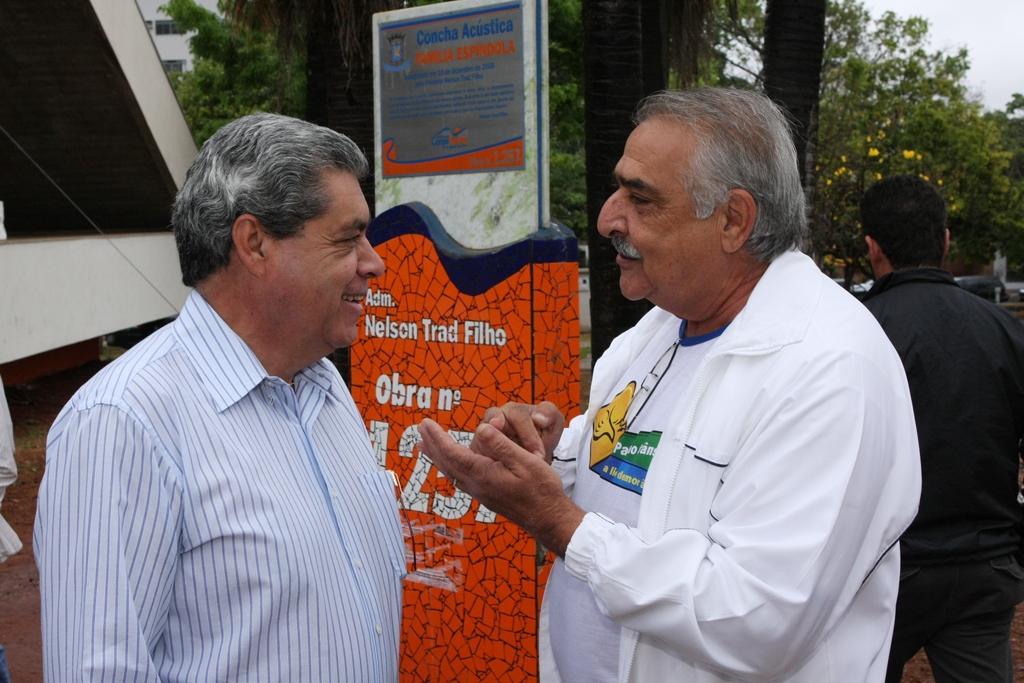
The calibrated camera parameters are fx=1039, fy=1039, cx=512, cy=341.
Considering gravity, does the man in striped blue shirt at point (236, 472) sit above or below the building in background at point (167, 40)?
below

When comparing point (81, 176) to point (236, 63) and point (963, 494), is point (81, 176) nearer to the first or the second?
point (236, 63)

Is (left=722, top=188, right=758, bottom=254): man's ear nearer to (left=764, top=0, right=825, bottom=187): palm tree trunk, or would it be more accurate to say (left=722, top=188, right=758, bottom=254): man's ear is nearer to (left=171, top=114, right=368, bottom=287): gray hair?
(left=171, top=114, right=368, bottom=287): gray hair

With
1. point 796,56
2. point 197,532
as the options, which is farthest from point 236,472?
point 796,56

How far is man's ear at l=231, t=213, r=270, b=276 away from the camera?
2057 millimetres

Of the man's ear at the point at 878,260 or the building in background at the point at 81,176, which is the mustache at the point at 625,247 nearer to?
the man's ear at the point at 878,260

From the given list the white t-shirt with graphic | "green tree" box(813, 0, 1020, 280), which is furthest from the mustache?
"green tree" box(813, 0, 1020, 280)

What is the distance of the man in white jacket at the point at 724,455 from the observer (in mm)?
1994

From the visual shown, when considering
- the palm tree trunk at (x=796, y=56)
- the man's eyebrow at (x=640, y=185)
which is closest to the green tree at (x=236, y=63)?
the palm tree trunk at (x=796, y=56)

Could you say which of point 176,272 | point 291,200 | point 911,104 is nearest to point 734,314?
point 291,200

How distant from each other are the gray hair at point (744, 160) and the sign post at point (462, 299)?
1819 millimetres

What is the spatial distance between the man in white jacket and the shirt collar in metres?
0.49

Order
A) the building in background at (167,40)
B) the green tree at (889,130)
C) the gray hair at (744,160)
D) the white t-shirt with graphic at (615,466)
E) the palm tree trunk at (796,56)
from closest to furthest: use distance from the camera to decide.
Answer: the gray hair at (744,160)
the white t-shirt with graphic at (615,466)
the palm tree trunk at (796,56)
the green tree at (889,130)
the building in background at (167,40)

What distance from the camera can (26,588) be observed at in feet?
23.6

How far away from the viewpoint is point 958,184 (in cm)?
3067
